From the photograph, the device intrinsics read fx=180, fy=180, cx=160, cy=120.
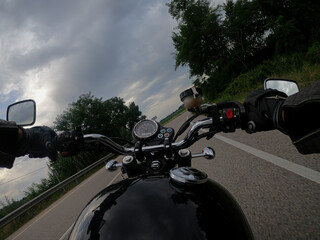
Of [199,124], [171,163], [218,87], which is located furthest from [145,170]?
[218,87]

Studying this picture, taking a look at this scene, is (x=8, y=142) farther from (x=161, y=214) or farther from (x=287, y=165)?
(x=287, y=165)

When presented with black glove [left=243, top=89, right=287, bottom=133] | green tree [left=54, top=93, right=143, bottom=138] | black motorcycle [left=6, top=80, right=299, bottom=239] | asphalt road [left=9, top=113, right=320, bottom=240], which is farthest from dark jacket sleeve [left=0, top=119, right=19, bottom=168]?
green tree [left=54, top=93, right=143, bottom=138]

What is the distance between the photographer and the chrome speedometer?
144cm

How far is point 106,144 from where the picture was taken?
4.69 feet

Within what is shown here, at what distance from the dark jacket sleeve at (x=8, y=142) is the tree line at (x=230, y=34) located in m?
20.7

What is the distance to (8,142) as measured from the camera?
117 cm

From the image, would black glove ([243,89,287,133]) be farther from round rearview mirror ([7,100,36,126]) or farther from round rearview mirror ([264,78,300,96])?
round rearview mirror ([7,100,36,126])

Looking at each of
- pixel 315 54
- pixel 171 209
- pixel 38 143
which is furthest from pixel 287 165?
pixel 315 54

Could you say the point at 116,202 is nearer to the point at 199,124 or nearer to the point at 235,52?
the point at 199,124

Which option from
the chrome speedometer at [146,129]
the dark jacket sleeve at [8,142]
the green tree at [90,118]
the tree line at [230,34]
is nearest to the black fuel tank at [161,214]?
the chrome speedometer at [146,129]

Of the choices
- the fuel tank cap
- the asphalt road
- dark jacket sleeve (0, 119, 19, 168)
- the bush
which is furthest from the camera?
the bush

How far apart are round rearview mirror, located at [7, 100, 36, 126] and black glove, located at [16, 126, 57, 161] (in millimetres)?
138

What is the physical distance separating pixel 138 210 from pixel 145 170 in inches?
23.4

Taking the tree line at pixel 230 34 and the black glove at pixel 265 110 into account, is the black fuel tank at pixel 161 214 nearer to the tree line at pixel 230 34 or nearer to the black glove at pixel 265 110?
the black glove at pixel 265 110
